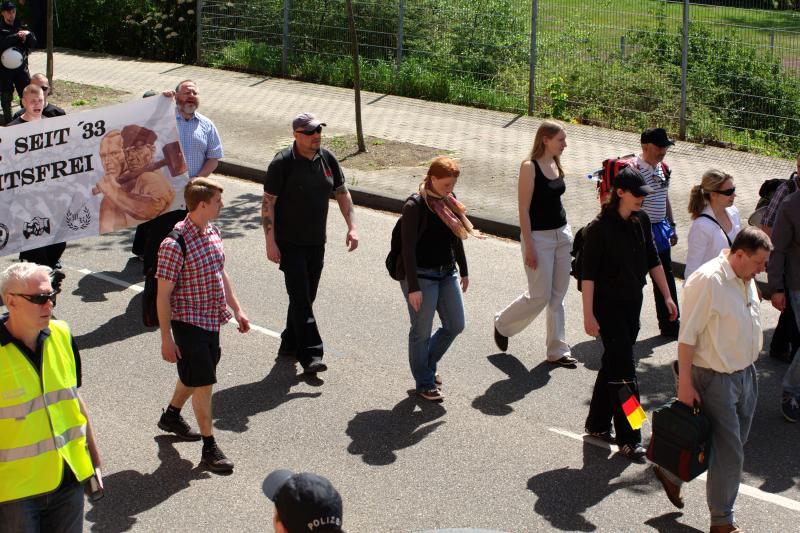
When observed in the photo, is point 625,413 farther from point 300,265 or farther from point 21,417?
point 21,417

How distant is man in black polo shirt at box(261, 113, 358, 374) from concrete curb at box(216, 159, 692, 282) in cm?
400

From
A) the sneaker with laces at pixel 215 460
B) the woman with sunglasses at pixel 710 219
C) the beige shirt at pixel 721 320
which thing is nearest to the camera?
the beige shirt at pixel 721 320

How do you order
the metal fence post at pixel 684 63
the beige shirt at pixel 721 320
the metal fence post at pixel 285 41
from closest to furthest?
1. the beige shirt at pixel 721 320
2. the metal fence post at pixel 684 63
3. the metal fence post at pixel 285 41

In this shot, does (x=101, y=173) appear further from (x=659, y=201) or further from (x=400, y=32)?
(x=400, y=32)

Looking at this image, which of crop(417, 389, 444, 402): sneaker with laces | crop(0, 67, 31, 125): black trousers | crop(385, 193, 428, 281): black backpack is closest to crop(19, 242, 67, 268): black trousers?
crop(385, 193, 428, 281): black backpack

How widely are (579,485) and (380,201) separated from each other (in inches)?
273

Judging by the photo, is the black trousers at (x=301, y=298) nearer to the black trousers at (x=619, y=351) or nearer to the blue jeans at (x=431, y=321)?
the blue jeans at (x=431, y=321)

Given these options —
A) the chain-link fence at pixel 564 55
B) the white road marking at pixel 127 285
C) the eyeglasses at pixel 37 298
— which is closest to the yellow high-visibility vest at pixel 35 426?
the eyeglasses at pixel 37 298

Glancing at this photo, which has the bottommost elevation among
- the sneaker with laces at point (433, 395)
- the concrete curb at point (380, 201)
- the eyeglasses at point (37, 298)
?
the sneaker with laces at point (433, 395)

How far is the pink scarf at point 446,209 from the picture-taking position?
25.4ft

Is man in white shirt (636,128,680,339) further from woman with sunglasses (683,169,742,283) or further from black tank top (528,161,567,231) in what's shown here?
black tank top (528,161,567,231)

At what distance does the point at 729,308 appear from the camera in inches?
242

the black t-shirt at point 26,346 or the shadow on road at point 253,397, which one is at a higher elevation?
the black t-shirt at point 26,346

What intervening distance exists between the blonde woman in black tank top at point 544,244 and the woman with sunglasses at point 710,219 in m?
0.98
